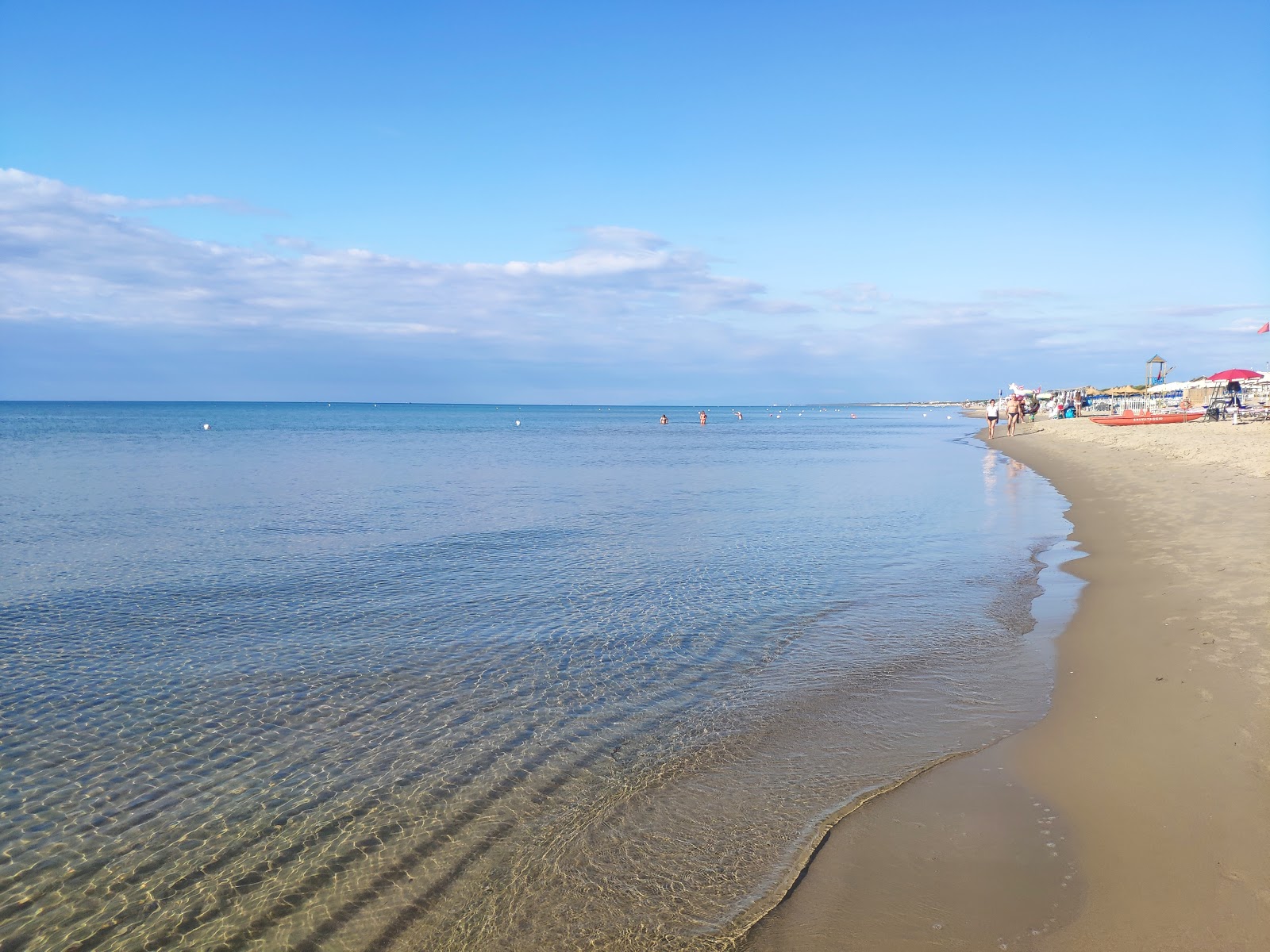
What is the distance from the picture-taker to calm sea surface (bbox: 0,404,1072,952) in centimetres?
448

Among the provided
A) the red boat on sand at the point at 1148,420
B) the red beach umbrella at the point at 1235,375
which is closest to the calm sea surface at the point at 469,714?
the red beach umbrella at the point at 1235,375

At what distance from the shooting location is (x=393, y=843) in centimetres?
504

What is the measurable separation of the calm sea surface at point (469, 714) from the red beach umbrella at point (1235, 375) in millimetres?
35611

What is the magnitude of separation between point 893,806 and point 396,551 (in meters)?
11.4

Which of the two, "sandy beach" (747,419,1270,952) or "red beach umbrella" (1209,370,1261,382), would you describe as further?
"red beach umbrella" (1209,370,1261,382)

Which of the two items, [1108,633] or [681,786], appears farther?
[1108,633]

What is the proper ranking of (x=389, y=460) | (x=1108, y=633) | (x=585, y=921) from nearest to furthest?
(x=585, y=921)
(x=1108, y=633)
(x=389, y=460)

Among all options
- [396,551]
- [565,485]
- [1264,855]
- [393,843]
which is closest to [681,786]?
[393,843]

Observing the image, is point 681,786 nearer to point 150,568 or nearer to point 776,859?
point 776,859

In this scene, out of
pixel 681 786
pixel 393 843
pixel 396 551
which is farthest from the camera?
pixel 396 551

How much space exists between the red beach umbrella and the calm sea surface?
35.6 meters

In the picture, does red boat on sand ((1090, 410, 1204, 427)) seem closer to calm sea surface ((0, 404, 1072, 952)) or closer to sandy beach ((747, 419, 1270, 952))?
calm sea surface ((0, 404, 1072, 952))

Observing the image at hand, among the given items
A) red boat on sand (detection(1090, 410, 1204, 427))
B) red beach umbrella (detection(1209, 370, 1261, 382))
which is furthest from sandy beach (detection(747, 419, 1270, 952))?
red boat on sand (detection(1090, 410, 1204, 427))

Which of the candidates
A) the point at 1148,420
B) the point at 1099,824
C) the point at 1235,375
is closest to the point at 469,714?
the point at 1099,824
